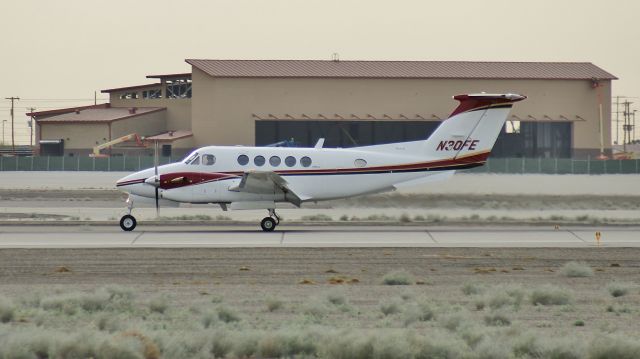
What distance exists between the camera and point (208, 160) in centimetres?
3509

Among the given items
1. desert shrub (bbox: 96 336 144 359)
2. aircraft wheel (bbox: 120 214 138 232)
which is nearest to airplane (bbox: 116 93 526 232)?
aircraft wheel (bbox: 120 214 138 232)

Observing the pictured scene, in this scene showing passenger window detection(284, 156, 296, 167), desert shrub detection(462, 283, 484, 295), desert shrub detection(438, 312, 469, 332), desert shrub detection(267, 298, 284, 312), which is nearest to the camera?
desert shrub detection(438, 312, 469, 332)

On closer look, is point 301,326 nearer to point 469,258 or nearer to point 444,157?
point 469,258

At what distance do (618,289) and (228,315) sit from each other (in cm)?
752

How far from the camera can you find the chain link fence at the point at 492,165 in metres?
66.6

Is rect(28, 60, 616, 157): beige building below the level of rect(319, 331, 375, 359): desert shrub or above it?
above

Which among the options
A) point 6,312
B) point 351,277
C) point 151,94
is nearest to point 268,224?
point 351,277

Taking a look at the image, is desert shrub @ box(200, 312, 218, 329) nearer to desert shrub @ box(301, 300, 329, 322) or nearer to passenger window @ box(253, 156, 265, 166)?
desert shrub @ box(301, 300, 329, 322)

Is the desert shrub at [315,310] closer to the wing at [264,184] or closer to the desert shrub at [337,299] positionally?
the desert shrub at [337,299]

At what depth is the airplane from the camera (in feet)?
114

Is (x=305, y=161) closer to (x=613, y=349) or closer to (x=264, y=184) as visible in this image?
(x=264, y=184)

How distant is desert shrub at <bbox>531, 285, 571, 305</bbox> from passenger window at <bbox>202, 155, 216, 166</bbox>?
56.2ft

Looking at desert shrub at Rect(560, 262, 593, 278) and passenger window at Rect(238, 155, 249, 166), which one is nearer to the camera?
desert shrub at Rect(560, 262, 593, 278)

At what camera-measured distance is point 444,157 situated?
35.7 m
